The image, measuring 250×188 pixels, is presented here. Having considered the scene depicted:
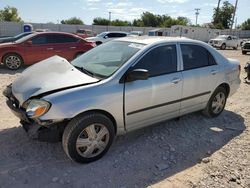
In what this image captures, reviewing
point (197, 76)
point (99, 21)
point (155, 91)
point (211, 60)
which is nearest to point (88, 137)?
point (155, 91)

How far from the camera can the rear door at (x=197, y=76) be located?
4602mm

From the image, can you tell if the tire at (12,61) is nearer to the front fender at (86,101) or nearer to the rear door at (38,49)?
the rear door at (38,49)

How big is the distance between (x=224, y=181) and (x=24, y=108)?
8.75 ft

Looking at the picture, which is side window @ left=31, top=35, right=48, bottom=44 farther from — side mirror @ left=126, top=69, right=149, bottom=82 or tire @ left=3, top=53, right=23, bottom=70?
side mirror @ left=126, top=69, right=149, bottom=82

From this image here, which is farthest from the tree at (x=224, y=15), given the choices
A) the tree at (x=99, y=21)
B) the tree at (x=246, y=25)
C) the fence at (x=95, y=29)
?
the tree at (x=99, y=21)

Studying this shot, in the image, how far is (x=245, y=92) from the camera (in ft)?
25.6

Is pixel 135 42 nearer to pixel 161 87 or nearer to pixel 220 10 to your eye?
pixel 161 87

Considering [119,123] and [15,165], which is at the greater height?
[119,123]

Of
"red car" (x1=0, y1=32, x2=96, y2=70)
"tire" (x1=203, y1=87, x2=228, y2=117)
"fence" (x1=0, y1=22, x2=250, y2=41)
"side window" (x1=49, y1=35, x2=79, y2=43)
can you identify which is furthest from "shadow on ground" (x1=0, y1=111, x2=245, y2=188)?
"fence" (x1=0, y1=22, x2=250, y2=41)

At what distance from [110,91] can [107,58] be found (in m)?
0.98

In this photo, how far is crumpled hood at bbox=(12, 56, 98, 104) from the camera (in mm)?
3496

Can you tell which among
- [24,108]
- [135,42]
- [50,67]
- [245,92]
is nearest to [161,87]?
[135,42]

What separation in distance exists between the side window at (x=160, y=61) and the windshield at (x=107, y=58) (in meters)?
0.20

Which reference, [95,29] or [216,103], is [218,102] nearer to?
[216,103]
